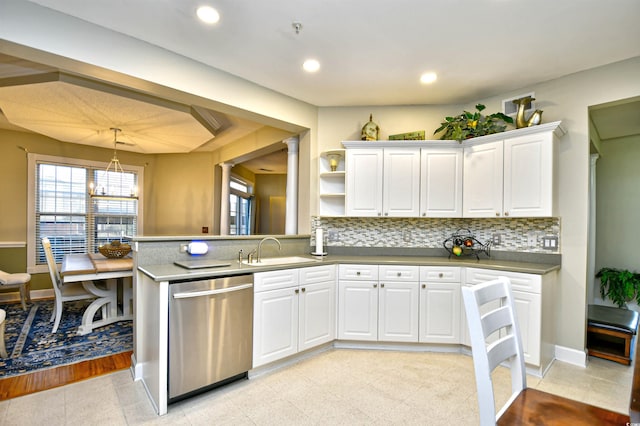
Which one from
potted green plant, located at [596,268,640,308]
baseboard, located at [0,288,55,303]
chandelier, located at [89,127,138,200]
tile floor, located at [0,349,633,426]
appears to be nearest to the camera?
tile floor, located at [0,349,633,426]

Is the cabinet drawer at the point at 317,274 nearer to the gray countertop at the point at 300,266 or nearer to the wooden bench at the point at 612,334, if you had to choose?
the gray countertop at the point at 300,266

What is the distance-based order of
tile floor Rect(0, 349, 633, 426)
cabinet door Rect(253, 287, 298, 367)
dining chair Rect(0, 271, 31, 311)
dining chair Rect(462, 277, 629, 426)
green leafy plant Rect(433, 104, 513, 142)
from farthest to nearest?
dining chair Rect(0, 271, 31, 311)
green leafy plant Rect(433, 104, 513, 142)
cabinet door Rect(253, 287, 298, 367)
tile floor Rect(0, 349, 633, 426)
dining chair Rect(462, 277, 629, 426)

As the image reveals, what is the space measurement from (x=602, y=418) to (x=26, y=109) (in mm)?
5308

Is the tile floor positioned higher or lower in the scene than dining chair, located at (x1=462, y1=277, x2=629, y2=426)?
lower

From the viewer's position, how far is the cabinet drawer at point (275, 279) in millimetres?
2533

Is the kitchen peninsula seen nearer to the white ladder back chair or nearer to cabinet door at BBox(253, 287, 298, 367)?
cabinet door at BBox(253, 287, 298, 367)

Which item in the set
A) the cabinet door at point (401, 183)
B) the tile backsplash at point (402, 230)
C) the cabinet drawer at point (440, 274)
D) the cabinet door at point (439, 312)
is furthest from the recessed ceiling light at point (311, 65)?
the cabinet door at point (439, 312)

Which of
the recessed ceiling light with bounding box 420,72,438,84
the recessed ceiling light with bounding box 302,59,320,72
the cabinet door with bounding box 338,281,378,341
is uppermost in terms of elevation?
the recessed ceiling light with bounding box 302,59,320,72

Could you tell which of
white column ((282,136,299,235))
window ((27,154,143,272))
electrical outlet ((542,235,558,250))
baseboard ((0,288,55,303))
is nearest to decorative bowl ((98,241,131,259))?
window ((27,154,143,272))

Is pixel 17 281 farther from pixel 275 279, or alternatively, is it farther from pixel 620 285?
pixel 620 285

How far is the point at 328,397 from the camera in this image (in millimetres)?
2258

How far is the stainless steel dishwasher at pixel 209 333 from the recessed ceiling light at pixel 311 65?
6.26 feet

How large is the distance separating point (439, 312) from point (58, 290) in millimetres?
4214

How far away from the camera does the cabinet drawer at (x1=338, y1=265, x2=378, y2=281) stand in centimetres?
311
